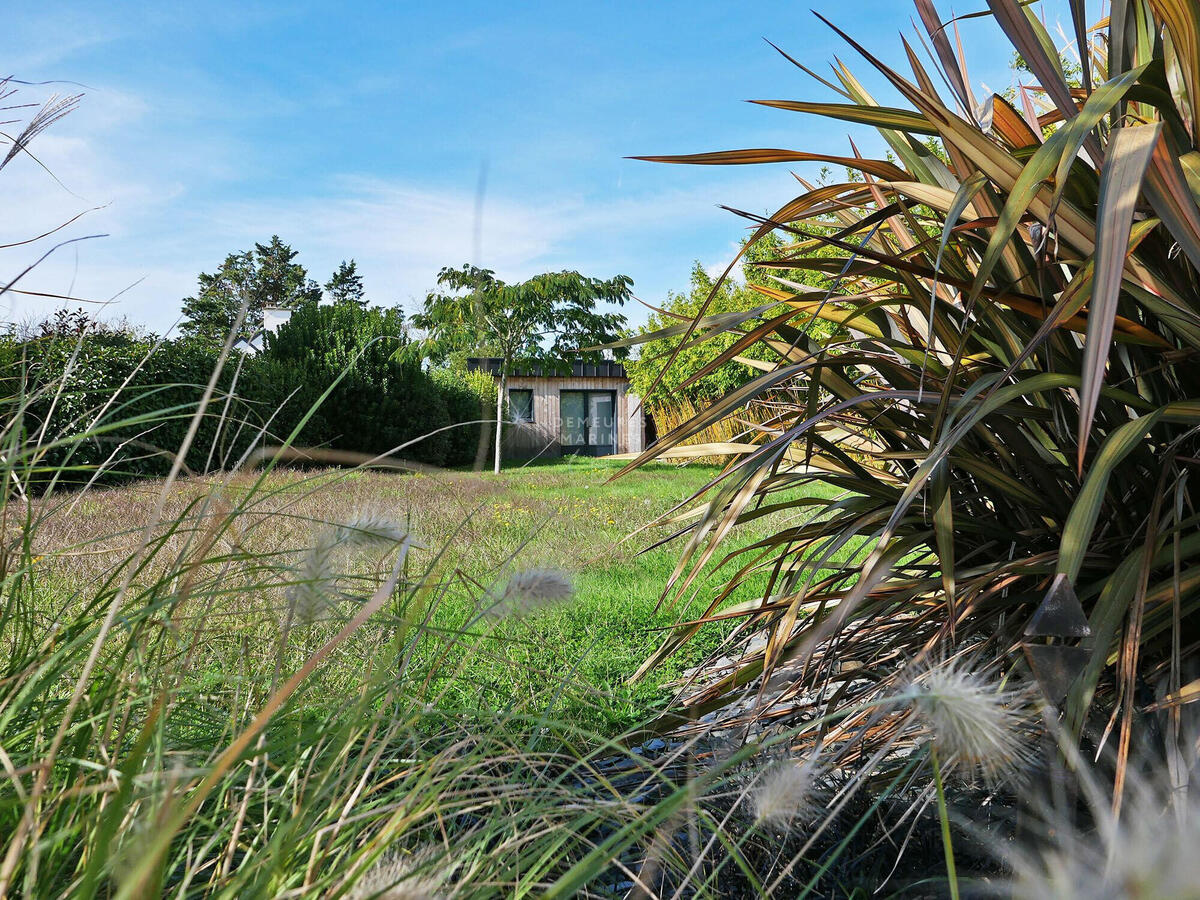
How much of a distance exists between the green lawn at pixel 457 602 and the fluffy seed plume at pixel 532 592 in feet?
0.11

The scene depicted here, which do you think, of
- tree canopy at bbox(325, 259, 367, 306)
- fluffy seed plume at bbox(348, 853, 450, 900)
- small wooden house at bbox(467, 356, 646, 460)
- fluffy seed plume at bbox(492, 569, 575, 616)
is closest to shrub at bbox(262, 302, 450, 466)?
small wooden house at bbox(467, 356, 646, 460)

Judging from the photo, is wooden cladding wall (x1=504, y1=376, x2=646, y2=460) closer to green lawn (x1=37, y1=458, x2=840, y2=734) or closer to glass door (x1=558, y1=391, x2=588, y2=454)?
glass door (x1=558, y1=391, x2=588, y2=454)

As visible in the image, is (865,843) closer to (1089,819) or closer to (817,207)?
(1089,819)

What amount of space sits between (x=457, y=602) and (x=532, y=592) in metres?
2.46

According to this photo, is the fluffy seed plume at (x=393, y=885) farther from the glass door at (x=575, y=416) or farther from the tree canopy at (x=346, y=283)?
the tree canopy at (x=346, y=283)

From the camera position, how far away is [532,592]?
1163 mm

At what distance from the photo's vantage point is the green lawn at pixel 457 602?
47.8 inches

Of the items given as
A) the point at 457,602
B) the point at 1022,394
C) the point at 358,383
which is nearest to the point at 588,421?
the point at 358,383

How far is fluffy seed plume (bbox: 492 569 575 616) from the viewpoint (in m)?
1.15

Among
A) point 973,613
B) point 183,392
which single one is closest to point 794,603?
point 973,613

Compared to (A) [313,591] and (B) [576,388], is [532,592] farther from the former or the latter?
(B) [576,388]

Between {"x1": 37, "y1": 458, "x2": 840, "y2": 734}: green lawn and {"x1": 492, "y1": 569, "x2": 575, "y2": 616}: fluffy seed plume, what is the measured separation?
35mm

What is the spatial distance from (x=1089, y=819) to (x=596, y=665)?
158cm

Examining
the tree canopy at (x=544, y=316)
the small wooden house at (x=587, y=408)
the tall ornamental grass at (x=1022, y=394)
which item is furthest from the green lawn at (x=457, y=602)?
the small wooden house at (x=587, y=408)
